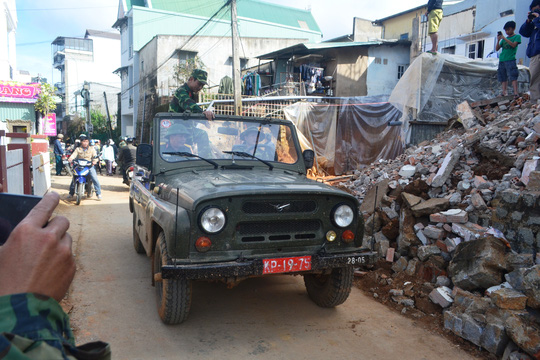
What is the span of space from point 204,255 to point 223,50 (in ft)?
79.2

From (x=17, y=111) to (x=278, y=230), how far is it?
849 inches

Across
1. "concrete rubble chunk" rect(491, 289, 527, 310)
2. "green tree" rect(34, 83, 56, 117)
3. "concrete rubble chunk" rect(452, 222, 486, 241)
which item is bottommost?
"concrete rubble chunk" rect(491, 289, 527, 310)

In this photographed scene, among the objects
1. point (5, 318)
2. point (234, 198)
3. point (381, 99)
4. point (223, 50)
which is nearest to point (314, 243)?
point (234, 198)

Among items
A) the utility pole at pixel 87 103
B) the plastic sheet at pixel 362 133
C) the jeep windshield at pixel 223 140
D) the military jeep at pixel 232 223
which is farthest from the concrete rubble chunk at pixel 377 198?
the utility pole at pixel 87 103

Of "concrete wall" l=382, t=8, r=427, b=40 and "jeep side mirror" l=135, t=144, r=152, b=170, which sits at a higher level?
"concrete wall" l=382, t=8, r=427, b=40

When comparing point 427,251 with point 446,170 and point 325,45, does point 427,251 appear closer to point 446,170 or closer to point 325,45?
point 446,170

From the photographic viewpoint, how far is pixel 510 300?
350 centimetres

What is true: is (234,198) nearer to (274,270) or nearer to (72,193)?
(274,270)

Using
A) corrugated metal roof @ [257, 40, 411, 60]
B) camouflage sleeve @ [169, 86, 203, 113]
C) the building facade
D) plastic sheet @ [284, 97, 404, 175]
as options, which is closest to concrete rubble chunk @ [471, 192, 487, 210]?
camouflage sleeve @ [169, 86, 203, 113]

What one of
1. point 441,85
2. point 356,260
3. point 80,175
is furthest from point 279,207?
point 441,85

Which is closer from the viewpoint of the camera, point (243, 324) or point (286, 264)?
point (286, 264)

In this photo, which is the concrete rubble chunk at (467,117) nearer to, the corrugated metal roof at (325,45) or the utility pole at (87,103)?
the corrugated metal roof at (325,45)

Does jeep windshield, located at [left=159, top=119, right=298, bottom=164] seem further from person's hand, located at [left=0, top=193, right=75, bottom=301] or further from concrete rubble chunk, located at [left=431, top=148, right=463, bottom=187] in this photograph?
person's hand, located at [left=0, top=193, right=75, bottom=301]

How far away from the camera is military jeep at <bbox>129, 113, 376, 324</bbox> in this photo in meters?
3.38
